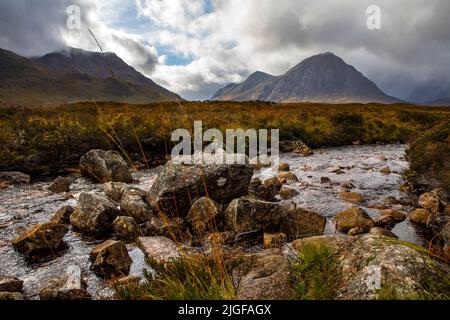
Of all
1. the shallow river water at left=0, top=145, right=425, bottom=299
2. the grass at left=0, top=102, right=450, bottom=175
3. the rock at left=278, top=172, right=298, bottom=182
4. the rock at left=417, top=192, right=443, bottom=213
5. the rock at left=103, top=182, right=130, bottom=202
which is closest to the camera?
the shallow river water at left=0, top=145, right=425, bottom=299

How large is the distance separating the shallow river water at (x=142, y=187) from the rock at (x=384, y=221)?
0.23 meters

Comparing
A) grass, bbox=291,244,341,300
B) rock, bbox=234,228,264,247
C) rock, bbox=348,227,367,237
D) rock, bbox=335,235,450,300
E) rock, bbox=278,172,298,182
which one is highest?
rock, bbox=335,235,450,300

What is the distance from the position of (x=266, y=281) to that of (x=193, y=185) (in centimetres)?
501

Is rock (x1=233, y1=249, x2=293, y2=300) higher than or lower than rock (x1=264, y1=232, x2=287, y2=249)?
higher

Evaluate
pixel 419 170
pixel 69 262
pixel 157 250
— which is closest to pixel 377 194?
pixel 419 170

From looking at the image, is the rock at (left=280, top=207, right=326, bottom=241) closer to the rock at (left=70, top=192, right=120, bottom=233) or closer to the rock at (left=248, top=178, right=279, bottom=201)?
the rock at (left=248, top=178, right=279, bottom=201)

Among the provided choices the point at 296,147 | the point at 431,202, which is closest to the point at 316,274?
the point at 431,202

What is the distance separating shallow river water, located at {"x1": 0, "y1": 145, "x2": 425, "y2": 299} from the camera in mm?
6152

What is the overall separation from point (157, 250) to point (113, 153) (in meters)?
7.91

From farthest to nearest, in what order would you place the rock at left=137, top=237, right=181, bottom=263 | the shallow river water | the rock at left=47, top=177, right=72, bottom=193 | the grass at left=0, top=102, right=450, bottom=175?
the grass at left=0, top=102, right=450, bottom=175, the rock at left=47, top=177, right=72, bottom=193, the rock at left=137, top=237, right=181, bottom=263, the shallow river water

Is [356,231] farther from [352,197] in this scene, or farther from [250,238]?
[352,197]

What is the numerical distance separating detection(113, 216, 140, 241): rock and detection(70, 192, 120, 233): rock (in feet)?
0.95

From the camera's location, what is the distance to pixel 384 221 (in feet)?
27.8

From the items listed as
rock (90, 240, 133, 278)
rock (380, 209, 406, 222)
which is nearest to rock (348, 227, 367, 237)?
rock (380, 209, 406, 222)
